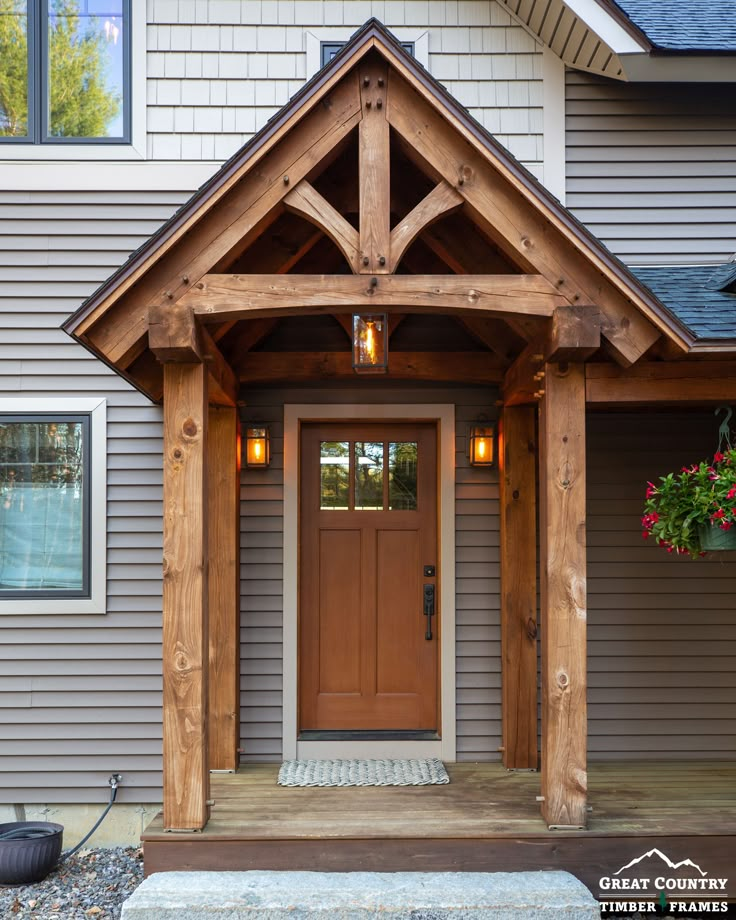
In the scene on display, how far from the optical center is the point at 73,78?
5.12m

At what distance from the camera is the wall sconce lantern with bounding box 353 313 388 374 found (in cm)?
383

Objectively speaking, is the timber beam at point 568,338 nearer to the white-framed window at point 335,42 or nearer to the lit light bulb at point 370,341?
the lit light bulb at point 370,341

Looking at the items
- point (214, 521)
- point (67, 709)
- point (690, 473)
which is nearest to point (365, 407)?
point (214, 521)

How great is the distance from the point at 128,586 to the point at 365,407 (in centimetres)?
179

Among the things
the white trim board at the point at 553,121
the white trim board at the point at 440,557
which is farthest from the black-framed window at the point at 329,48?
the white trim board at the point at 440,557

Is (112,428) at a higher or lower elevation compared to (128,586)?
higher

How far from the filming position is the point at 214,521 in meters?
4.89

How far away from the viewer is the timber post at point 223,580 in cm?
485

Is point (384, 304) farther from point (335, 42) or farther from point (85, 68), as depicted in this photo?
point (85, 68)

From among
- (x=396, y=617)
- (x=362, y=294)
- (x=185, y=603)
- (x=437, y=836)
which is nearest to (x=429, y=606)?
(x=396, y=617)

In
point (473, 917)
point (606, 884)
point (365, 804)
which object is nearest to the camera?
point (473, 917)

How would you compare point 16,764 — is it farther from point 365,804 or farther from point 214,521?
point 365,804

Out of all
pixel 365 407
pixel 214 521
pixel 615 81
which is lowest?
pixel 214 521

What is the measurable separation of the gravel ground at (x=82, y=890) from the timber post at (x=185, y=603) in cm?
89
